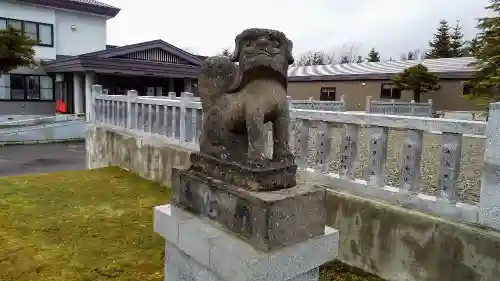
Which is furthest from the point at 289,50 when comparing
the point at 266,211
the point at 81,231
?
the point at 81,231

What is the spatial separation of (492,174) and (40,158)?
14958mm

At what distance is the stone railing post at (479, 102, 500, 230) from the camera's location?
3057 mm

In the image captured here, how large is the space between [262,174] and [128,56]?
2095 centimetres

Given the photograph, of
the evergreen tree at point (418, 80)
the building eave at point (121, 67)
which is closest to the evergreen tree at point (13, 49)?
the building eave at point (121, 67)

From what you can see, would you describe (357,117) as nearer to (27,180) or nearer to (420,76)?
(27,180)

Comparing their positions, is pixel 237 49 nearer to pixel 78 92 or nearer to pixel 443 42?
pixel 78 92

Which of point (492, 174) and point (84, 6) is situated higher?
point (84, 6)

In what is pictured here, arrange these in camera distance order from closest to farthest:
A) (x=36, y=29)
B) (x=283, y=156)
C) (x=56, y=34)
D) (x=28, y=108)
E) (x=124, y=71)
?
(x=283, y=156)
(x=124, y=71)
(x=36, y=29)
(x=28, y=108)
(x=56, y=34)

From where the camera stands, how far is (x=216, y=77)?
2.96m

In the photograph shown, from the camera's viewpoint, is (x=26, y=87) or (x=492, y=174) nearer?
(x=492, y=174)

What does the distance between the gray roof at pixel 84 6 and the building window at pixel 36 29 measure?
49.4 inches

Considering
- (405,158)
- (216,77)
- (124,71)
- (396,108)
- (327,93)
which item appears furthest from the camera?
(327,93)

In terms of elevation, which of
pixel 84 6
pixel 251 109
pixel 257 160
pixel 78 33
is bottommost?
pixel 257 160

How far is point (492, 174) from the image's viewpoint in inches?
122
